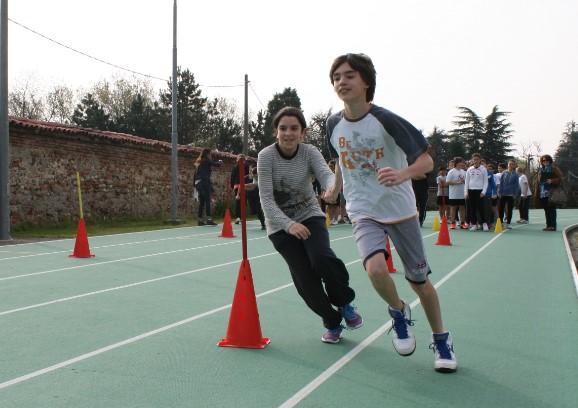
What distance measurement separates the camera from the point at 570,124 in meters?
70.6

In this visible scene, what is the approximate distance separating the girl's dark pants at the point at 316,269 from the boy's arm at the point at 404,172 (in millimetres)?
954

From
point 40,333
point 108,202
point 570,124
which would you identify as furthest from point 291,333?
point 570,124

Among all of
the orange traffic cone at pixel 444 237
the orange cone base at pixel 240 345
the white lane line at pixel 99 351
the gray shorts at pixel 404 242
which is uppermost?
the gray shorts at pixel 404 242

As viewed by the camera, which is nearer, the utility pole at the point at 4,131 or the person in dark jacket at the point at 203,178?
the utility pole at the point at 4,131

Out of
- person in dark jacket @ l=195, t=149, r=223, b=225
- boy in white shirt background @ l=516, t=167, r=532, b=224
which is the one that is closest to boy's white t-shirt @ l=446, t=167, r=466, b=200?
boy in white shirt background @ l=516, t=167, r=532, b=224

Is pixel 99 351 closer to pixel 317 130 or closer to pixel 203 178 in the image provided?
pixel 203 178

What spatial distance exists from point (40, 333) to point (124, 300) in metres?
1.43

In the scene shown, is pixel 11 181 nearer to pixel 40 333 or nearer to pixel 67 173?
pixel 67 173

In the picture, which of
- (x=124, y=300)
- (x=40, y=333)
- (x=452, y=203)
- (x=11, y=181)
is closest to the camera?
(x=40, y=333)

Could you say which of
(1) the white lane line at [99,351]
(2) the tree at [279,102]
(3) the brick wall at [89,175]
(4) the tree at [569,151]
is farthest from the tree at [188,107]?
(1) the white lane line at [99,351]

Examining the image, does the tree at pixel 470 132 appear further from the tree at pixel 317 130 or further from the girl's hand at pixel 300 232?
the girl's hand at pixel 300 232

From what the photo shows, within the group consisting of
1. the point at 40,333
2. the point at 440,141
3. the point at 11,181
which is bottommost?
the point at 40,333

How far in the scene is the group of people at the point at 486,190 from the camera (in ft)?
50.0

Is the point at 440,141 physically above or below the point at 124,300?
above
